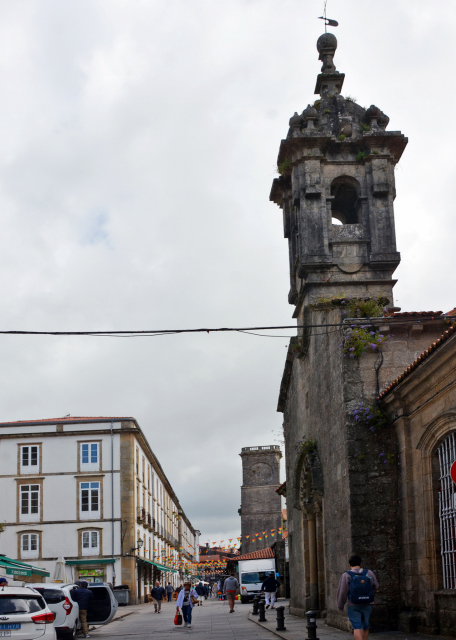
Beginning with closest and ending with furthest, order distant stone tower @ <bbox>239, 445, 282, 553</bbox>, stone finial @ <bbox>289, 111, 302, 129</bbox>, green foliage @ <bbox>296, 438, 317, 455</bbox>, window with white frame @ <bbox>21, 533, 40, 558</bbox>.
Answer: green foliage @ <bbox>296, 438, 317, 455</bbox> < stone finial @ <bbox>289, 111, 302, 129</bbox> < window with white frame @ <bbox>21, 533, 40, 558</bbox> < distant stone tower @ <bbox>239, 445, 282, 553</bbox>

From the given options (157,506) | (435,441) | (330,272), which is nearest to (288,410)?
(330,272)

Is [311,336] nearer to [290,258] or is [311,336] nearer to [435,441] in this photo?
[290,258]

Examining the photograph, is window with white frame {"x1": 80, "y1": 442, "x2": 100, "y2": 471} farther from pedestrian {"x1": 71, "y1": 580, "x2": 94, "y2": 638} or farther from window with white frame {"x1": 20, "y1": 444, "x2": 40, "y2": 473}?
pedestrian {"x1": 71, "y1": 580, "x2": 94, "y2": 638}

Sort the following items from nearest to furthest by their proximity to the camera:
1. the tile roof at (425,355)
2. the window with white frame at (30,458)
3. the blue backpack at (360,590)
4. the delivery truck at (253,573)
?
the blue backpack at (360,590) → the tile roof at (425,355) → the delivery truck at (253,573) → the window with white frame at (30,458)

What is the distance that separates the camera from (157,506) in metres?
63.7

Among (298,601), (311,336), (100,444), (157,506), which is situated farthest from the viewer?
(157,506)

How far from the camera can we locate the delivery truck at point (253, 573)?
143 ft

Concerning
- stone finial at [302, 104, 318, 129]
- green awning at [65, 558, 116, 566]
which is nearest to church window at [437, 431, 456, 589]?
stone finial at [302, 104, 318, 129]

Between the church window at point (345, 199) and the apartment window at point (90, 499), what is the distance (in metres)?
27.6

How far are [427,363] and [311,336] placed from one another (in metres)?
8.35

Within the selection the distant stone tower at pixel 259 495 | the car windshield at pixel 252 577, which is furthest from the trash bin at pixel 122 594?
the distant stone tower at pixel 259 495

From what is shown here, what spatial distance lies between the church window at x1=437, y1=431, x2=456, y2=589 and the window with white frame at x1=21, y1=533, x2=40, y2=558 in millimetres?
36136

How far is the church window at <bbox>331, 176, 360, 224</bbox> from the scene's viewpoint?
22942mm

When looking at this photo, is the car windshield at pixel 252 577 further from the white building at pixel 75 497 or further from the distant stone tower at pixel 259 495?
the distant stone tower at pixel 259 495
